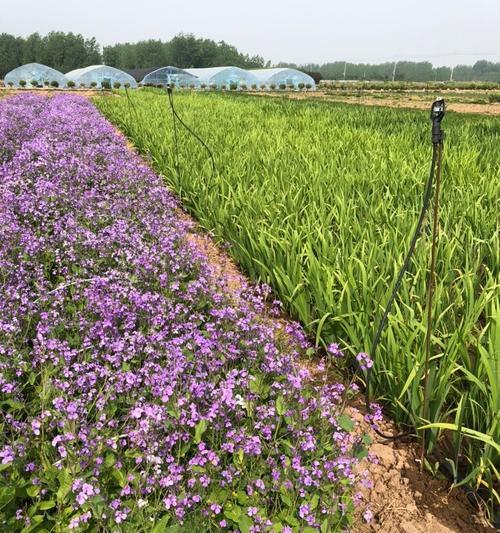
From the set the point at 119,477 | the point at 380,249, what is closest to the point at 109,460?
the point at 119,477

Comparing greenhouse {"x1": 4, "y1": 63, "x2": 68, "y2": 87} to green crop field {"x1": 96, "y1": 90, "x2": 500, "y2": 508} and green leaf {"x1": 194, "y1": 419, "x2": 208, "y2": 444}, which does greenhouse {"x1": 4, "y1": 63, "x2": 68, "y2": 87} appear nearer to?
green crop field {"x1": 96, "y1": 90, "x2": 500, "y2": 508}

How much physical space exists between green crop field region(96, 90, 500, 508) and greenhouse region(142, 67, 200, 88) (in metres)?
59.3

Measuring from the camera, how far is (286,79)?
69.0 meters

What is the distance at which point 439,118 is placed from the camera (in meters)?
1.92

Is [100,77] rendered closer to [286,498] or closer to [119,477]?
[119,477]

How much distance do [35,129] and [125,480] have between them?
9823 millimetres

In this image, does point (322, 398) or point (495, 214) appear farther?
point (495, 214)

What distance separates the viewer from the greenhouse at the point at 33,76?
57562mm

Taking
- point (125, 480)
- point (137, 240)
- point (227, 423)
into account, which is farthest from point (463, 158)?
point (125, 480)

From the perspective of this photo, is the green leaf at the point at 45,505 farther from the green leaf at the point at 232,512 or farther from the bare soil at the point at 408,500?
the bare soil at the point at 408,500

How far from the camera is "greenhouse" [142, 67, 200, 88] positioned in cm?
6189

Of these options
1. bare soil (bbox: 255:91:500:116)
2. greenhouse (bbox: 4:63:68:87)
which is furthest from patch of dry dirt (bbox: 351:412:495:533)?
greenhouse (bbox: 4:63:68:87)

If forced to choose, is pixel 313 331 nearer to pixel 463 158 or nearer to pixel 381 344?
pixel 381 344

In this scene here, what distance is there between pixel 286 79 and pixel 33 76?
35.3 meters
